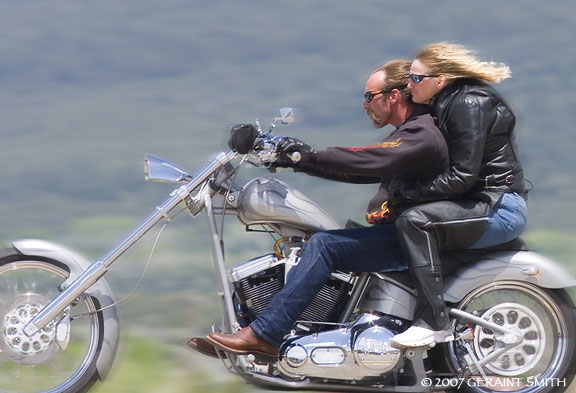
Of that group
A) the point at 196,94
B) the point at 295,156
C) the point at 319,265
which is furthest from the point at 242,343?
the point at 196,94

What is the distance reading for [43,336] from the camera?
14.8 ft

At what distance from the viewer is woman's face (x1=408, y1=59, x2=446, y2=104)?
4566mm

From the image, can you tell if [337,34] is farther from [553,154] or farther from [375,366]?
[375,366]

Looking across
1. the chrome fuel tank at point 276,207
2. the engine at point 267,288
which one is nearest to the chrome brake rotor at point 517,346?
the engine at point 267,288

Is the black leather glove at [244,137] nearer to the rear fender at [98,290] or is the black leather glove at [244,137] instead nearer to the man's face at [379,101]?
the man's face at [379,101]

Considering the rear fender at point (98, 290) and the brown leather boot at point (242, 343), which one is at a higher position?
the rear fender at point (98, 290)

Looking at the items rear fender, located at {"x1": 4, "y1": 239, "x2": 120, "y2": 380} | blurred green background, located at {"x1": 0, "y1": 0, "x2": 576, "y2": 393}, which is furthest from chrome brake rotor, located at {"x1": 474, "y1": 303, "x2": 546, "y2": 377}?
blurred green background, located at {"x1": 0, "y1": 0, "x2": 576, "y2": 393}

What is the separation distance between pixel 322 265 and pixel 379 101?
0.76 m

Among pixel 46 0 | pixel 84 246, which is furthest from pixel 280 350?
pixel 46 0

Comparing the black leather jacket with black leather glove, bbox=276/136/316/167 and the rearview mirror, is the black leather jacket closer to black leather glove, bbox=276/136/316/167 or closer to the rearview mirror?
black leather glove, bbox=276/136/316/167

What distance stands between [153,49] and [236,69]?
4.07 feet

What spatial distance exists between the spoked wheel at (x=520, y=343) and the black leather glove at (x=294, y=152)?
36.3 inches

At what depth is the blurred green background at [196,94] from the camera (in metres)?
8.73

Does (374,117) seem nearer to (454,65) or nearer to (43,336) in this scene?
(454,65)
